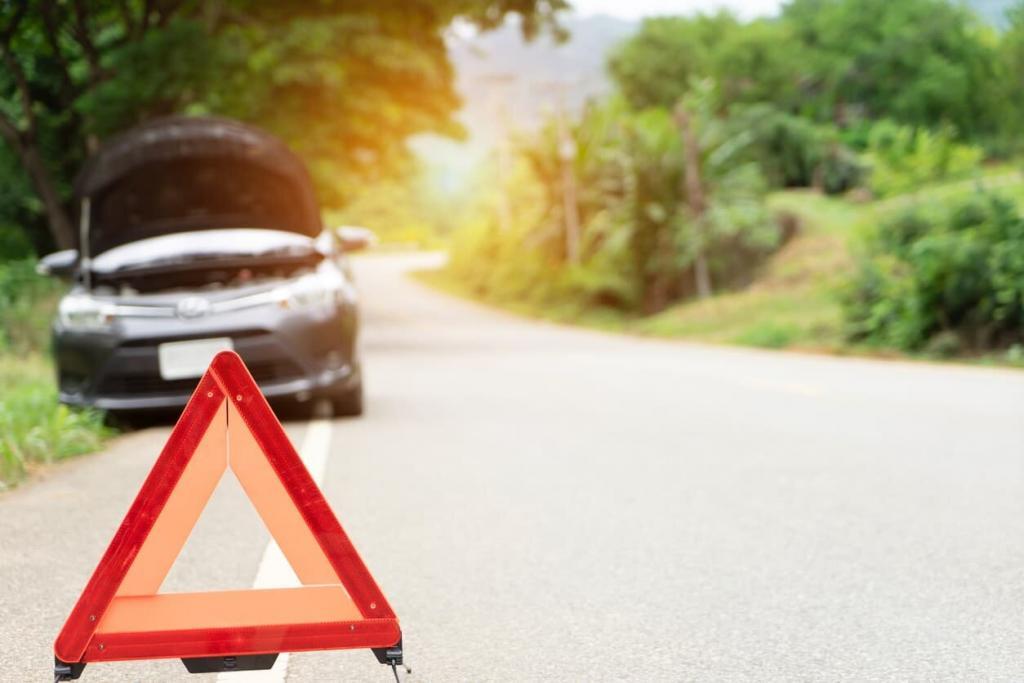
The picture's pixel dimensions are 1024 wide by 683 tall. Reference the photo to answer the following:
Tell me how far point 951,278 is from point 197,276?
12662mm

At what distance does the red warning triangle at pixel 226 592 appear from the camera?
316 centimetres

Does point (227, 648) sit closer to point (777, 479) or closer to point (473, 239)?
point (777, 479)

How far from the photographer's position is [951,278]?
18.7m

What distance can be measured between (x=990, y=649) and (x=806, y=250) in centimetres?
3356

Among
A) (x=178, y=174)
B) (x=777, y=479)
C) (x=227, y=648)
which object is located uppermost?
(x=178, y=174)

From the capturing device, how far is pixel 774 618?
4.22 m

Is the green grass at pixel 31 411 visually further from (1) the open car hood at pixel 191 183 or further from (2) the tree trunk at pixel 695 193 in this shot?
(2) the tree trunk at pixel 695 193

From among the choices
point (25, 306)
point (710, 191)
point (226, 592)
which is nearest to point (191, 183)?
point (25, 306)

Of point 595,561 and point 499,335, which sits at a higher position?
point 595,561

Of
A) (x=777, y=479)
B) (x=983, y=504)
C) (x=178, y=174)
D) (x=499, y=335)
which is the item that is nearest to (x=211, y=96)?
(x=178, y=174)

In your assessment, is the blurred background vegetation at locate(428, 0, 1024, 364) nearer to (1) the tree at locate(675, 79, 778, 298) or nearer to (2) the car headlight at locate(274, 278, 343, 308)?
(1) the tree at locate(675, 79, 778, 298)

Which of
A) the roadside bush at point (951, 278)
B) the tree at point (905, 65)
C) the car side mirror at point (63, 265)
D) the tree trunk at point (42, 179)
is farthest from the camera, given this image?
→ the tree at point (905, 65)

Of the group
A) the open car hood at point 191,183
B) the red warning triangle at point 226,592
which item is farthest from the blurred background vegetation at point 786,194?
the red warning triangle at point 226,592

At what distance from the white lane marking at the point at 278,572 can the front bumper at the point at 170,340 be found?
0.67 metres
